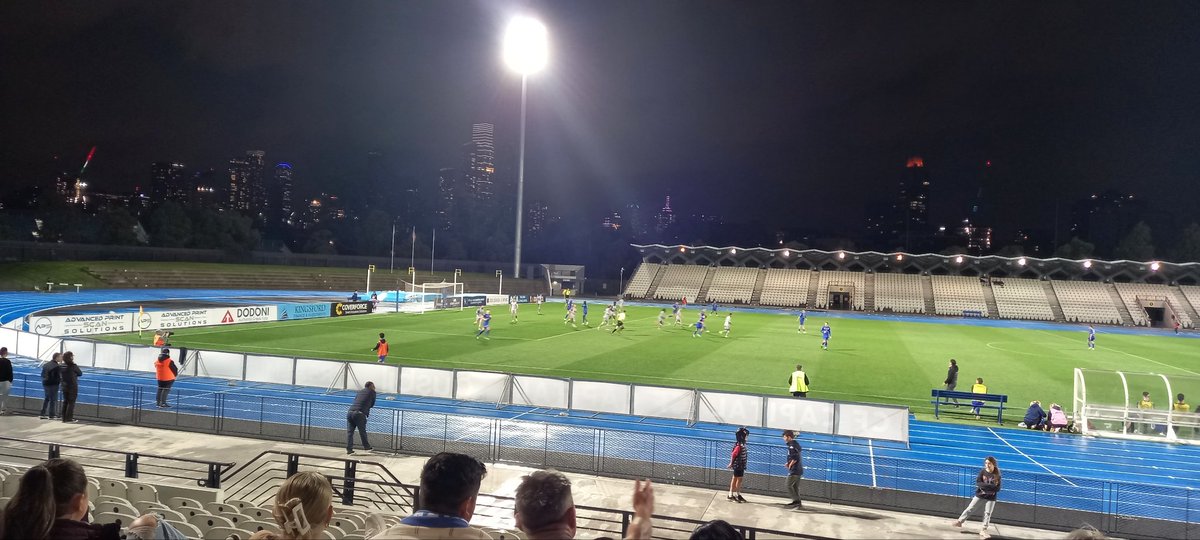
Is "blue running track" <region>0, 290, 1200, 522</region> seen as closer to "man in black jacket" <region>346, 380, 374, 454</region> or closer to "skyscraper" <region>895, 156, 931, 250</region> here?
"man in black jacket" <region>346, 380, 374, 454</region>

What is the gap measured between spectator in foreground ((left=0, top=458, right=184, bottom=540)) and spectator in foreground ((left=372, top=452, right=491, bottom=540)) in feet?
6.07

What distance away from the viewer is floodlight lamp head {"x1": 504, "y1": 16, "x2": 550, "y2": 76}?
64688mm

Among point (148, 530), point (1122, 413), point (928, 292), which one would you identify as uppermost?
point (928, 292)

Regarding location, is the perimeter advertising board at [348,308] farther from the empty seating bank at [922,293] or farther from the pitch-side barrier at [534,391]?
the empty seating bank at [922,293]

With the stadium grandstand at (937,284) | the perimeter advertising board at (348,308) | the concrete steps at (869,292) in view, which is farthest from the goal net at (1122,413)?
the concrete steps at (869,292)

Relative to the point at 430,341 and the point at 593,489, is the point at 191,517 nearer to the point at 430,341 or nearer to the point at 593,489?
the point at 593,489

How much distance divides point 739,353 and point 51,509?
109ft

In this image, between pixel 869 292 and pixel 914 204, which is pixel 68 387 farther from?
pixel 914 204

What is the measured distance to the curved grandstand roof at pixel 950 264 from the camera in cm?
7925

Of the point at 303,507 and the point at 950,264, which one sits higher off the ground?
the point at 950,264

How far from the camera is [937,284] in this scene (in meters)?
88.6

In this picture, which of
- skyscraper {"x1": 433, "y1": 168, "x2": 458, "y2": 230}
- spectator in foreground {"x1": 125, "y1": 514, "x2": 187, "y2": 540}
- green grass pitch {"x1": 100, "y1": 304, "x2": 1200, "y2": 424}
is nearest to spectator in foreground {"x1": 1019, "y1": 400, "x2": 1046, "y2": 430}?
green grass pitch {"x1": 100, "y1": 304, "x2": 1200, "y2": 424}

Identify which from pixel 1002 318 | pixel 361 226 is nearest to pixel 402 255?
pixel 361 226

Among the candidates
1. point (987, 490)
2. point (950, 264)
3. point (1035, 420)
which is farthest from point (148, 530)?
point (950, 264)
